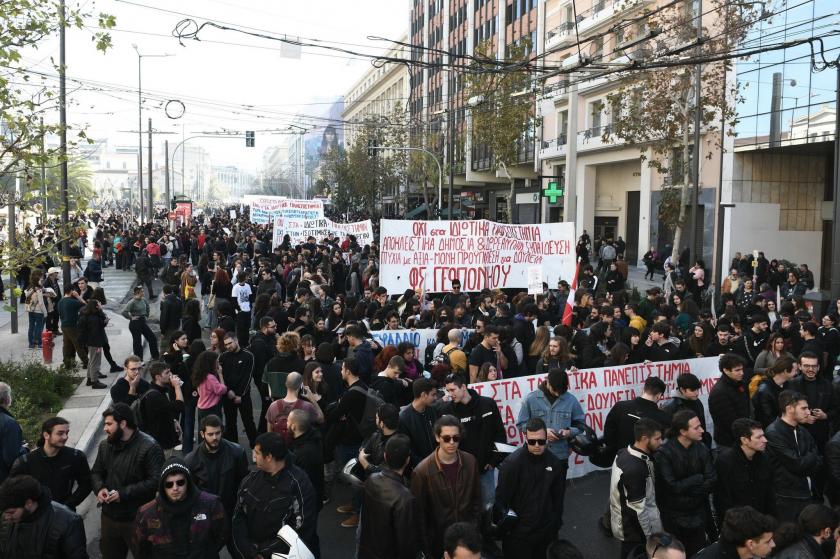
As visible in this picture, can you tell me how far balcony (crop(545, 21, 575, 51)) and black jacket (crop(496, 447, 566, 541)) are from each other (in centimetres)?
3588

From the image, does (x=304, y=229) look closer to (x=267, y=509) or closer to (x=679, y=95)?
(x=679, y=95)

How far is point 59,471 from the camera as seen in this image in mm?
5551

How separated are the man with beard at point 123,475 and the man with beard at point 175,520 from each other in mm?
692

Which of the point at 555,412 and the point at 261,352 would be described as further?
the point at 261,352

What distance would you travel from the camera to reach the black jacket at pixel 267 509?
16.4 feet

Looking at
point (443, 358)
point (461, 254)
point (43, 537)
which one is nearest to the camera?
point (43, 537)

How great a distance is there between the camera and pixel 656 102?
26000mm

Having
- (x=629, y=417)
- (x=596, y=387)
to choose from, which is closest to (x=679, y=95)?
(x=596, y=387)

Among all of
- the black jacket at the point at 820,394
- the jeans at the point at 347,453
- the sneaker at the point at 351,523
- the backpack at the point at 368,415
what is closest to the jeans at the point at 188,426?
the jeans at the point at 347,453

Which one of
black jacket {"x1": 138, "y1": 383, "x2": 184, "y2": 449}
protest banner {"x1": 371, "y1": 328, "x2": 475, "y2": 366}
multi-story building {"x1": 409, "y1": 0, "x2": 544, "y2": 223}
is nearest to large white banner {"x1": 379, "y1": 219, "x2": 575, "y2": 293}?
protest banner {"x1": 371, "y1": 328, "x2": 475, "y2": 366}

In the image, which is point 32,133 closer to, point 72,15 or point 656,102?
point 72,15

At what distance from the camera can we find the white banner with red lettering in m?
8.48

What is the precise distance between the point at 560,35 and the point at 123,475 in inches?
1553

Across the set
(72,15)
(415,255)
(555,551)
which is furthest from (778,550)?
(415,255)
